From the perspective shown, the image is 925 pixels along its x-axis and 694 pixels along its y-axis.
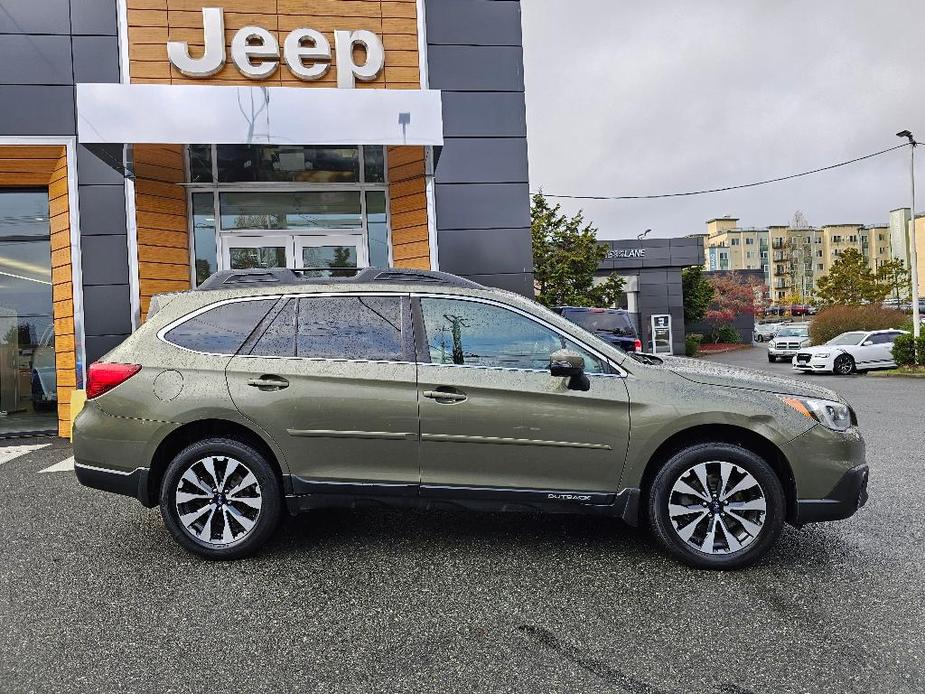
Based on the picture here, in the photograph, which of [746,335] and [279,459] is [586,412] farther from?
[746,335]

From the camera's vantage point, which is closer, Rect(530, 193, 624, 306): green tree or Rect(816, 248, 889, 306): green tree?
Rect(530, 193, 624, 306): green tree

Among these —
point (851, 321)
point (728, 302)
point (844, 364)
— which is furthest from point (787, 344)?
point (728, 302)

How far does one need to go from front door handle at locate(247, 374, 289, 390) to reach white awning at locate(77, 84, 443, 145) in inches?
191

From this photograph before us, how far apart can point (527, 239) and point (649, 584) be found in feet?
22.9

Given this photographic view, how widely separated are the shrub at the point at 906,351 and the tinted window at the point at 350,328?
2026 centimetres

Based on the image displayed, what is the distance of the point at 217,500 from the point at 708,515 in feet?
9.22

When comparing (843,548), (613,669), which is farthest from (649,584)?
(843,548)

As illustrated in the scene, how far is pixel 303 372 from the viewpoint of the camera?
3842 millimetres

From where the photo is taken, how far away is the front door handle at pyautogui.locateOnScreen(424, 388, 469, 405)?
3713mm

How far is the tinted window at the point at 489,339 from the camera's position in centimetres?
379

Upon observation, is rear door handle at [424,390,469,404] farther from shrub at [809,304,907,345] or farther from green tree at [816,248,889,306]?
green tree at [816,248,889,306]

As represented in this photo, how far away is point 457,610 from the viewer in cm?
323

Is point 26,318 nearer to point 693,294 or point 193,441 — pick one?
point 193,441

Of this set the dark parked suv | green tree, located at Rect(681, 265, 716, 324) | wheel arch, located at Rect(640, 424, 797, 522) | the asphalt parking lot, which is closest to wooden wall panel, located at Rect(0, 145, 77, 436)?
the asphalt parking lot
